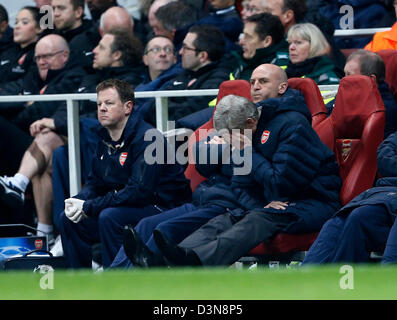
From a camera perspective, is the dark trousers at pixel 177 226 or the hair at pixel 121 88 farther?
the hair at pixel 121 88

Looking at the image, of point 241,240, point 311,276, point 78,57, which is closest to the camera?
point 311,276

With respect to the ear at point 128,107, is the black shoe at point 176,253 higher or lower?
lower

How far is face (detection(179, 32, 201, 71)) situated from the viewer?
861 cm

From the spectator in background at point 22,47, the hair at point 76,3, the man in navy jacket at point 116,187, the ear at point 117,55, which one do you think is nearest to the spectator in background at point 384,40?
the man in navy jacket at point 116,187

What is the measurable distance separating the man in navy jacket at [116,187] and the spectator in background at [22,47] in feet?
8.33

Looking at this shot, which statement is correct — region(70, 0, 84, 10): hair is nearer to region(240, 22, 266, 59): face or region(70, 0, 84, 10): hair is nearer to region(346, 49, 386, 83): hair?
region(240, 22, 266, 59): face

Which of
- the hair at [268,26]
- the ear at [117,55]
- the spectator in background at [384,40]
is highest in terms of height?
the hair at [268,26]

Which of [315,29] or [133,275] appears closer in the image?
[133,275]

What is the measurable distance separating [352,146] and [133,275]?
6.25ft

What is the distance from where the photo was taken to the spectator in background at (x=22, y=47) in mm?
9812

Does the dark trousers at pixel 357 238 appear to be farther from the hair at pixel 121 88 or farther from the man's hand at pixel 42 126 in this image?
the man's hand at pixel 42 126
